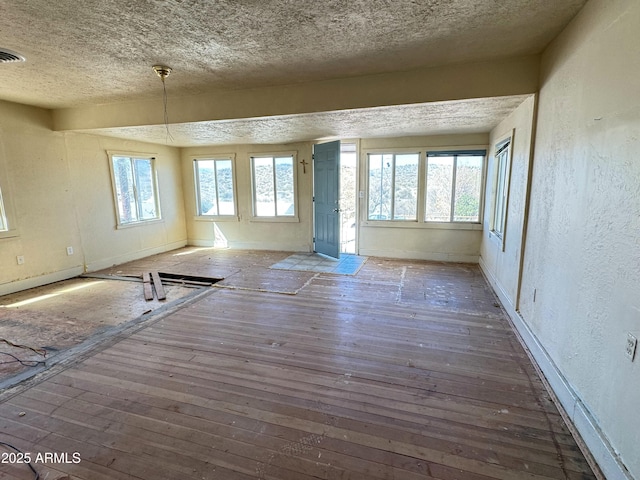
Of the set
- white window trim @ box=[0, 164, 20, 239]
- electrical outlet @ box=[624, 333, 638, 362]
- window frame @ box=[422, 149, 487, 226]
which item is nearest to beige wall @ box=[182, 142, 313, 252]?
window frame @ box=[422, 149, 487, 226]

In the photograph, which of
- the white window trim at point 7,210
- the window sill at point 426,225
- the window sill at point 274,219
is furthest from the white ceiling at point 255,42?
the window sill at point 274,219

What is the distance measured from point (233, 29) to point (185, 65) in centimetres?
95

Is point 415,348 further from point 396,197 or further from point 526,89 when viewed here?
point 396,197

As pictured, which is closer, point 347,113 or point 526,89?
point 526,89

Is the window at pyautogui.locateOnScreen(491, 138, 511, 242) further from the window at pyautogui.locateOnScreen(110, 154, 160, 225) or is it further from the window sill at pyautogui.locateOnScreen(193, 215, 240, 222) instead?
the window at pyautogui.locateOnScreen(110, 154, 160, 225)

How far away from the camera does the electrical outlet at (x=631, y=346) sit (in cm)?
139

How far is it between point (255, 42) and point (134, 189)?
470 centimetres

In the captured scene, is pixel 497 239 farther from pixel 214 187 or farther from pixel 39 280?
pixel 39 280

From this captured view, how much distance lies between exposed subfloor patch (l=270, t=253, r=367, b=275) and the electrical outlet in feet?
12.0

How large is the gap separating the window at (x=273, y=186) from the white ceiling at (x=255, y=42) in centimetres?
265

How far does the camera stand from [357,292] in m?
4.12

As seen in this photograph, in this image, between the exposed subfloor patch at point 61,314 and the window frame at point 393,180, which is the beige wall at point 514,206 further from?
the exposed subfloor patch at point 61,314

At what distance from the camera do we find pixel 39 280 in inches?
178

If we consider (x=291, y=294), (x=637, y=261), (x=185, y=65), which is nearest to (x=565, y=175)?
(x=637, y=261)
